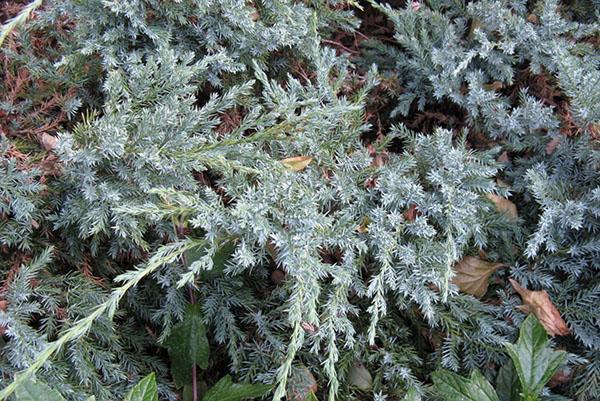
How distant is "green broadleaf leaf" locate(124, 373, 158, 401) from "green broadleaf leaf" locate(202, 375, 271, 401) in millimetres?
213

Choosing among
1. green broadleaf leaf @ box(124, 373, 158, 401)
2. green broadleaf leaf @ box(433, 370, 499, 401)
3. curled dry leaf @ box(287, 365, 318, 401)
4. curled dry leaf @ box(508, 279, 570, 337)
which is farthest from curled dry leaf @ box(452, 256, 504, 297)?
green broadleaf leaf @ box(124, 373, 158, 401)

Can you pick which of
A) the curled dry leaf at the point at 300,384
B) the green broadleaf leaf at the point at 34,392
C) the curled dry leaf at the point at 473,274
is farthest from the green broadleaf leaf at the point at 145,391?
the curled dry leaf at the point at 473,274

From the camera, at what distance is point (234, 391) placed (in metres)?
1.53

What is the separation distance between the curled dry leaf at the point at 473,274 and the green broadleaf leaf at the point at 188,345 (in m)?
0.77

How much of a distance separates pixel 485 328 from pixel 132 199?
106 cm

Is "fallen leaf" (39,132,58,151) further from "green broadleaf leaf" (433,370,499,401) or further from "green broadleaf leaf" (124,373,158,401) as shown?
"green broadleaf leaf" (433,370,499,401)

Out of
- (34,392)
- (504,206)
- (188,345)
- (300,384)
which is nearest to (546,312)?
(504,206)

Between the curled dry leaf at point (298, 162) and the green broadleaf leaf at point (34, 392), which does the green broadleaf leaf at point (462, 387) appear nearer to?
the curled dry leaf at point (298, 162)

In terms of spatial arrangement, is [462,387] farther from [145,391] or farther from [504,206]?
[145,391]

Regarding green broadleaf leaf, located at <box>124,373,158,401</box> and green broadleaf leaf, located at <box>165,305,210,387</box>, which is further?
green broadleaf leaf, located at <box>165,305,210,387</box>

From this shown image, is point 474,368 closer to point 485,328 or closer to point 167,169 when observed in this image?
point 485,328

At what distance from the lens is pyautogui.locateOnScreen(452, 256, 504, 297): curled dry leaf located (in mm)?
1724

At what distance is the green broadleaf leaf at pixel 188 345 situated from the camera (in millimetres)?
1632

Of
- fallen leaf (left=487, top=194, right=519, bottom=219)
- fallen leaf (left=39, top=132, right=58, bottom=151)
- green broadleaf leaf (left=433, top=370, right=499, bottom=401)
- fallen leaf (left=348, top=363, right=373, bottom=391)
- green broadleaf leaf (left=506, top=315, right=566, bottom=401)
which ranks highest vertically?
fallen leaf (left=39, top=132, right=58, bottom=151)
